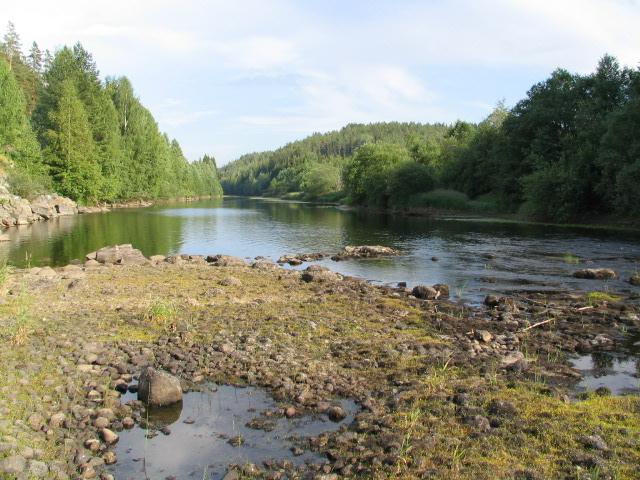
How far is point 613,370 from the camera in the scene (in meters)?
14.4

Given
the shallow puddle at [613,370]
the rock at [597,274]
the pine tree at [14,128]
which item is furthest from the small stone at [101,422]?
the pine tree at [14,128]

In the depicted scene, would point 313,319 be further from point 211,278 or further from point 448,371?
point 211,278

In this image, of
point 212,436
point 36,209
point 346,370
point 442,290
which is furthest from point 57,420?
point 36,209

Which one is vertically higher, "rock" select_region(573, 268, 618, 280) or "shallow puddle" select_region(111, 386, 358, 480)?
"rock" select_region(573, 268, 618, 280)

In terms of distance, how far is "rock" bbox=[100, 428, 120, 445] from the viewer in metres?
9.94

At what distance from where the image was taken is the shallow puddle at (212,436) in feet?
30.7

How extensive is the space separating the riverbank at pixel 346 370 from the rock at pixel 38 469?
29mm

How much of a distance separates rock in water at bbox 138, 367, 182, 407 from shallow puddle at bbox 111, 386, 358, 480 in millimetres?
210

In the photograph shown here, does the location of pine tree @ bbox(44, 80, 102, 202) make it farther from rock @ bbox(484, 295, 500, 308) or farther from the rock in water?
the rock in water

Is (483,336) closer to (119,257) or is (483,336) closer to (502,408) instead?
(502,408)

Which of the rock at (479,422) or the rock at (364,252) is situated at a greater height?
the rock at (364,252)

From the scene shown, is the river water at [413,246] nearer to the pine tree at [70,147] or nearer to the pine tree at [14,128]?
the pine tree at [14,128]

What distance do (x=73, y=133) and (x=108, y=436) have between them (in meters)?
79.1

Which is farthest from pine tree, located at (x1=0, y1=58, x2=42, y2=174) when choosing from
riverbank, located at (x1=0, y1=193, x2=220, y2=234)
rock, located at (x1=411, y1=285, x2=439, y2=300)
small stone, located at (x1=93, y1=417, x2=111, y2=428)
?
small stone, located at (x1=93, y1=417, x2=111, y2=428)
